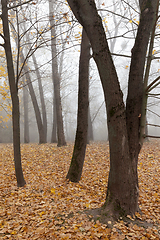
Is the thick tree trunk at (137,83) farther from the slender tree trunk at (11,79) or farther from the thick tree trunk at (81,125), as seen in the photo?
the slender tree trunk at (11,79)

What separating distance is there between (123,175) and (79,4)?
3.12 meters

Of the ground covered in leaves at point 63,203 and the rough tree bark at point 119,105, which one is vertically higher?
the rough tree bark at point 119,105

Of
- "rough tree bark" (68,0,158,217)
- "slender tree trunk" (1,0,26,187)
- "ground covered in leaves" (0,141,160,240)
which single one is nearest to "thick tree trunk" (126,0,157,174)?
"rough tree bark" (68,0,158,217)

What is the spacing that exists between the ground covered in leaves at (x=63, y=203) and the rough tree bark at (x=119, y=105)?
0.43 meters

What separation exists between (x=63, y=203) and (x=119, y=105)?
8.20 feet

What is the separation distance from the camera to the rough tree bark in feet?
10.0

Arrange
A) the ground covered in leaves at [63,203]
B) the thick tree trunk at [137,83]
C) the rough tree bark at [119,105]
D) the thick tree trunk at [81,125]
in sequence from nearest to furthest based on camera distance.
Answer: the ground covered in leaves at [63,203] < the rough tree bark at [119,105] < the thick tree trunk at [137,83] < the thick tree trunk at [81,125]

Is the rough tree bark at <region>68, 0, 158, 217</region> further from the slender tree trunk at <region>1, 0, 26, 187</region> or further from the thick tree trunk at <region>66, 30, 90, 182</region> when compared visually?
the slender tree trunk at <region>1, 0, 26, 187</region>

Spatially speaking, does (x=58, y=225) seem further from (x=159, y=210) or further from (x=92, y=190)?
(x=159, y=210)

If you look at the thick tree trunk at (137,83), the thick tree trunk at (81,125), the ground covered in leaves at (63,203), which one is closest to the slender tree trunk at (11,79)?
the ground covered in leaves at (63,203)

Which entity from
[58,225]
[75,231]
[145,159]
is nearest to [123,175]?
[75,231]

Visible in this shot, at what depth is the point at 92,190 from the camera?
473cm

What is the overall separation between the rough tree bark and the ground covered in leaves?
425 mm

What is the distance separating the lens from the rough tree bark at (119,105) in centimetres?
305
